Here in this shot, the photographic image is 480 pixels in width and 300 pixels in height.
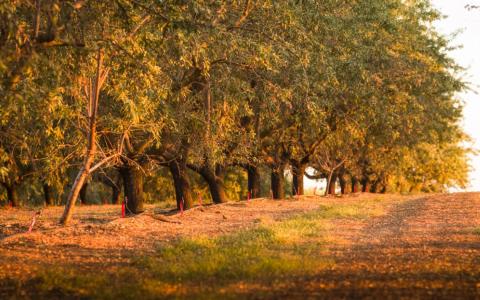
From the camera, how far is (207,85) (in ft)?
79.0

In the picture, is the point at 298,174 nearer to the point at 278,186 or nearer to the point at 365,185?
the point at 278,186

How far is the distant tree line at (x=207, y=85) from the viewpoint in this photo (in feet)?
51.0

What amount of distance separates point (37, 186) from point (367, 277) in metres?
42.3

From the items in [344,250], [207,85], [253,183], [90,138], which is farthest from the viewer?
[253,183]

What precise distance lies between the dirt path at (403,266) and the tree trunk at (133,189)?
36.9ft

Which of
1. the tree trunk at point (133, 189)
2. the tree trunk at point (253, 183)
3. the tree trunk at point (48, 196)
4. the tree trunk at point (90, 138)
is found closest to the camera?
the tree trunk at point (90, 138)

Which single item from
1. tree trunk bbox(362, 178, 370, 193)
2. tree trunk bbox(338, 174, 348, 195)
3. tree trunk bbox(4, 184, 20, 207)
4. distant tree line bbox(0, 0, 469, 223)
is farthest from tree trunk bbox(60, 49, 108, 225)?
tree trunk bbox(362, 178, 370, 193)

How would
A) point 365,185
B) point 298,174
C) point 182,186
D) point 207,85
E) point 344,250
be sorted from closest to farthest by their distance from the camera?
point 344,250 < point 207,85 < point 182,186 < point 298,174 < point 365,185

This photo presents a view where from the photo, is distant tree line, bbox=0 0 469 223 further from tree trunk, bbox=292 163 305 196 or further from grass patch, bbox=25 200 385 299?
grass patch, bbox=25 200 385 299

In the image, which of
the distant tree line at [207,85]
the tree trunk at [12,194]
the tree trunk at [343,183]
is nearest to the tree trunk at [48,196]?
the distant tree line at [207,85]

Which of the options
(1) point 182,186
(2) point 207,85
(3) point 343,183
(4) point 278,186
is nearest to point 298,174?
(4) point 278,186

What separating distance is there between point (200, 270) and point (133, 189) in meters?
17.5

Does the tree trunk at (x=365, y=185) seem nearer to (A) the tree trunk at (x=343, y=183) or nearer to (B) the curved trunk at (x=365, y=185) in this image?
(B) the curved trunk at (x=365, y=185)

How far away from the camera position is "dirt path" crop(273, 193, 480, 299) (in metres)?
9.95
